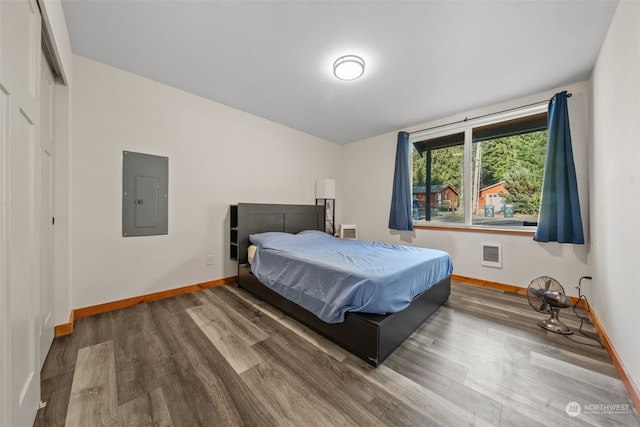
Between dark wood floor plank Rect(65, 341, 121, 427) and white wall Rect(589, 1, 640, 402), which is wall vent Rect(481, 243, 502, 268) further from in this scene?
dark wood floor plank Rect(65, 341, 121, 427)

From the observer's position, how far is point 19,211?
92 cm

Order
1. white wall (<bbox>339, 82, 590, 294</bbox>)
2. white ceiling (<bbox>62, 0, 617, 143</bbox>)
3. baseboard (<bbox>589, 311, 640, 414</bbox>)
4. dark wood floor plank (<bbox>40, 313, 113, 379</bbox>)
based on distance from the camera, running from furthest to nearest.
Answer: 1. white wall (<bbox>339, 82, 590, 294</bbox>)
2. white ceiling (<bbox>62, 0, 617, 143</bbox>)
3. dark wood floor plank (<bbox>40, 313, 113, 379</bbox>)
4. baseboard (<bbox>589, 311, 640, 414</bbox>)

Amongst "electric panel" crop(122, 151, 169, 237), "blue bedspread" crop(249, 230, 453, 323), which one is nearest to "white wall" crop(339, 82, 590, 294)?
"blue bedspread" crop(249, 230, 453, 323)

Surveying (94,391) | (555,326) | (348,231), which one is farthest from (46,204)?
(555,326)

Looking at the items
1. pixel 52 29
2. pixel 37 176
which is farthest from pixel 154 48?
pixel 37 176

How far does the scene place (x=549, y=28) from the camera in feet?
5.72

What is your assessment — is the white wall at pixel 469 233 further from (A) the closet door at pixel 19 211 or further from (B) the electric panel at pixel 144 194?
(A) the closet door at pixel 19 211

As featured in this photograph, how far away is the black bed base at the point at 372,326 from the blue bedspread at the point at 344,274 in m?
0.07

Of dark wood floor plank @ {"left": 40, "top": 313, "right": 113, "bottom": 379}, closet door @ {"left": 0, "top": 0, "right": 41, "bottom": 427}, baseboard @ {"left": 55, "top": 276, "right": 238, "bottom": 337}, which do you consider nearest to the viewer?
closet door @ {"left": 0, "top": 0, "right": 41, "bottom": 427}

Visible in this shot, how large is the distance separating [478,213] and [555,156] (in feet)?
3.32

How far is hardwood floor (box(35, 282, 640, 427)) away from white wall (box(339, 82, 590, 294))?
2.58 feet

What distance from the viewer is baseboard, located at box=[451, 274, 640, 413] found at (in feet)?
4.06

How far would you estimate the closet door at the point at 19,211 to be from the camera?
2.59 feet

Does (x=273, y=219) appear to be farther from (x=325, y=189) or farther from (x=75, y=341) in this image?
(x=75, y=341)
